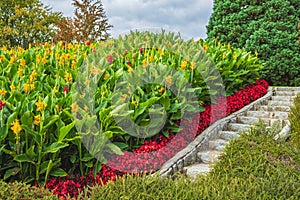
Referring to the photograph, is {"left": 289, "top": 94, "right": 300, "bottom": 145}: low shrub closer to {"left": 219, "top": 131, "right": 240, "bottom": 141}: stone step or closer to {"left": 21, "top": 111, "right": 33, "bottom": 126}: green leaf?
{"left": 219, "top": 131, "right": 240, "bottom": 141}: stone step

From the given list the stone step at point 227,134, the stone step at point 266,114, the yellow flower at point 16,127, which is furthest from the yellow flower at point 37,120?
the stone step at point 266,114

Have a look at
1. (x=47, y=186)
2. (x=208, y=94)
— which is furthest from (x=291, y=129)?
(x=47, y=186)

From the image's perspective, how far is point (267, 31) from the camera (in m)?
10.9

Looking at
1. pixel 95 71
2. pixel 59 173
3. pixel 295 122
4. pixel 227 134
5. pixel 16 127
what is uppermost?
pixel 95 71

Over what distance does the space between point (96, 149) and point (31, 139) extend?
0.71 meters

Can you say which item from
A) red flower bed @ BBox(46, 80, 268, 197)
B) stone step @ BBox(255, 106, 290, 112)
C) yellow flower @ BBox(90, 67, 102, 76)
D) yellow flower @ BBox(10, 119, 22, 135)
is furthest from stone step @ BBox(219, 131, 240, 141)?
yellow flower @ BBox(10, 119, 22, 135)

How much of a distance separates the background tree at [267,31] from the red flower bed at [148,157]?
4622 mm

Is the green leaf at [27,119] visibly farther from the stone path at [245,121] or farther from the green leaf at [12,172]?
the stone path at [245,121]

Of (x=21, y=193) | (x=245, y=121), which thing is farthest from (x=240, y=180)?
(x=245, y=121)

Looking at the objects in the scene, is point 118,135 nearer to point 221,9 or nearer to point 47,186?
point 47,186

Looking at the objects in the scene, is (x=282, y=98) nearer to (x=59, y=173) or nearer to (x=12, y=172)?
(x=59, y=173)

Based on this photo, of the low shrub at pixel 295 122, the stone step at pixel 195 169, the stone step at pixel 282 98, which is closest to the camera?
the stone step at pixel 195 169

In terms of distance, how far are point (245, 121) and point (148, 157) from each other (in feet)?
9.30

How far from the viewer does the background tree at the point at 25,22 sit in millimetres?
20219
